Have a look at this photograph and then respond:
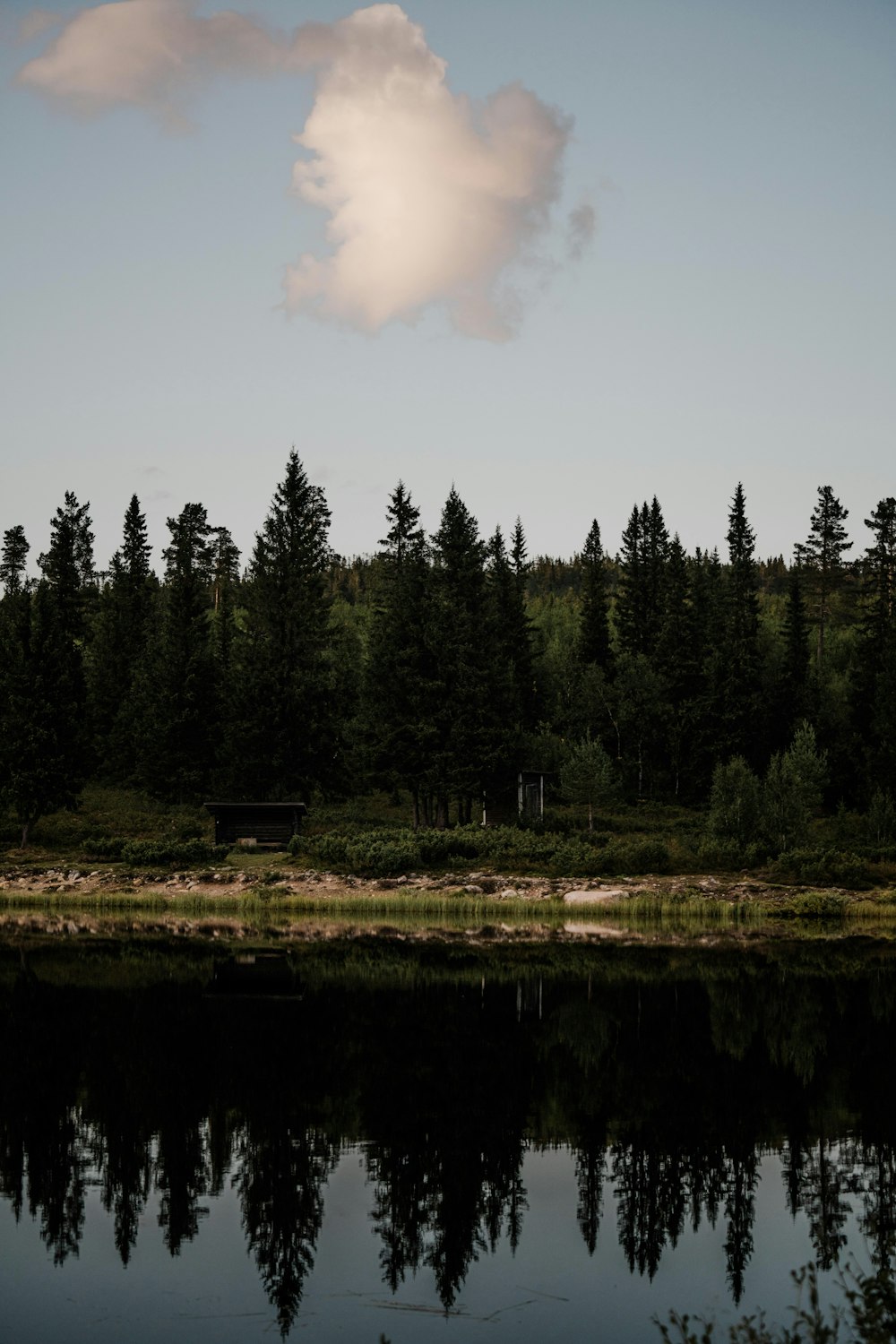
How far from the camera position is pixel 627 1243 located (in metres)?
11.0

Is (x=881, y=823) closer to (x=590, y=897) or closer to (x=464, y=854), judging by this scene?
(x=590, y=897)

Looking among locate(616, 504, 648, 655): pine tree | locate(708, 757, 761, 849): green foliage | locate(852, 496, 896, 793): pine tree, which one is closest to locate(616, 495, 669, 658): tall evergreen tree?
locate(616, 504, 648, 655): pine tree

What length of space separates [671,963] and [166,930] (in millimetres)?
14821

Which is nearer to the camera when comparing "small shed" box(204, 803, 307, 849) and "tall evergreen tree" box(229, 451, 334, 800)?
"small shed" box(204, 803, 307, 849)

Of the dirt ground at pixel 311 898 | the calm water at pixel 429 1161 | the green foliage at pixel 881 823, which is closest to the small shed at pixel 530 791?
the green foliage at pixel 881 823

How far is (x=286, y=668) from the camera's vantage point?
66.2 metres

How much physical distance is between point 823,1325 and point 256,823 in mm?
45764

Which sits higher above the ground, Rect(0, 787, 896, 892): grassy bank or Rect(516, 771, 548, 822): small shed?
Rect(516, 771, 548, 822): small shed

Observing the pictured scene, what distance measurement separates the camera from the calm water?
9.72 metres

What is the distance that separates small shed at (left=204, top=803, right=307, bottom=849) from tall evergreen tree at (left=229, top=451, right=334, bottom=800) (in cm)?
1065

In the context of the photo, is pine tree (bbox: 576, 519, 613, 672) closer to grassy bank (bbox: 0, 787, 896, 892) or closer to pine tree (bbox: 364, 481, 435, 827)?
pine tree (bbox: 364, 481, 435, 827)

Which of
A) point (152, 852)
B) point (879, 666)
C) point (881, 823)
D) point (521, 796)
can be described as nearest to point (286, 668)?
point (521, 796)

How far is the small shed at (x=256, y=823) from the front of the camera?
51906 mm

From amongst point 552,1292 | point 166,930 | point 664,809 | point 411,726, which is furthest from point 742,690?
point 552,1292
